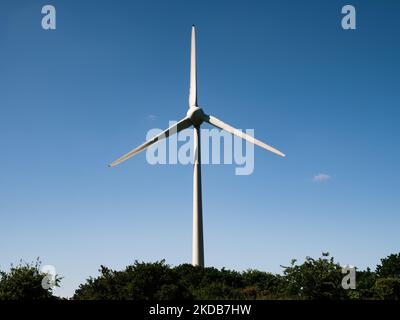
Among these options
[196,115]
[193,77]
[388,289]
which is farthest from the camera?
[388,289]

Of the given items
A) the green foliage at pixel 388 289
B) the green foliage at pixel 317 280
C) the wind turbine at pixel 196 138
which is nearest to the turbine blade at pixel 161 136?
the wind turbine at pixel 196 138

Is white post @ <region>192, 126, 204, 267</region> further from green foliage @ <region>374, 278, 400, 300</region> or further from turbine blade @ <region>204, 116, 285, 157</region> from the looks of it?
green foliage @ <region>374, 278, 400, 300</region>

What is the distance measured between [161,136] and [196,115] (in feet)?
21.8

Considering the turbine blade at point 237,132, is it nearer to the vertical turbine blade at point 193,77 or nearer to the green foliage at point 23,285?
the vertical turbine blade at point 193,77

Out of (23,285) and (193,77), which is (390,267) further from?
(23,285)

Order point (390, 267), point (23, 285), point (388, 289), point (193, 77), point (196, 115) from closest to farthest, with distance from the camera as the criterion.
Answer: point (23, 285), point (196, 115), point (193, 77), point (388, 289), point (390, 267)

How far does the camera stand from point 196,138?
7681 centimetres

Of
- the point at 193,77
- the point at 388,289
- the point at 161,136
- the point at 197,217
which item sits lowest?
the point at 388,289

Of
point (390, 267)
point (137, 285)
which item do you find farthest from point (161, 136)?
point (390, 267)

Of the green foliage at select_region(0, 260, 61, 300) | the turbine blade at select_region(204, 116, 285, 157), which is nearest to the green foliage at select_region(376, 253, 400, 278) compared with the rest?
the turbine blade at select_region(204, 116, 285, 157)

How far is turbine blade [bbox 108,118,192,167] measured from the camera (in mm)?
72875
